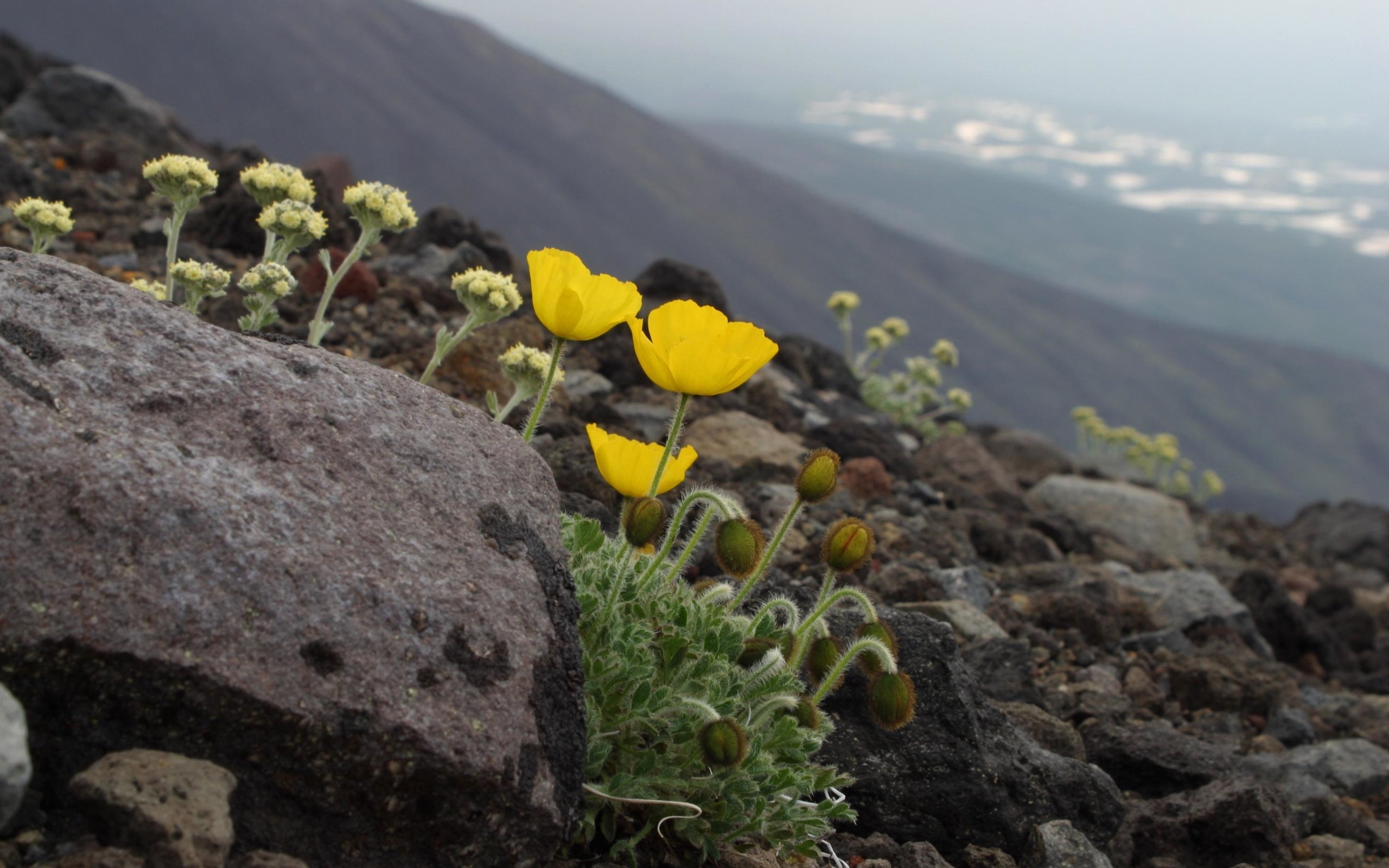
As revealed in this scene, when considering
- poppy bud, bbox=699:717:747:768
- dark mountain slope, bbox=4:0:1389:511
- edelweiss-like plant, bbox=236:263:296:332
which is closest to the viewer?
poppy bud, bbox=699:717:747:768

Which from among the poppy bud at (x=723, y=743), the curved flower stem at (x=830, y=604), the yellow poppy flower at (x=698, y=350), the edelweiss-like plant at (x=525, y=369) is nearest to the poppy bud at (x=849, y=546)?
the curved flower stem at (x=830, y=604)

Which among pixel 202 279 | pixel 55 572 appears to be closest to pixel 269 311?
pixel 202 279

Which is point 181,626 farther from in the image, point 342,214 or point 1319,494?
point 1319,494

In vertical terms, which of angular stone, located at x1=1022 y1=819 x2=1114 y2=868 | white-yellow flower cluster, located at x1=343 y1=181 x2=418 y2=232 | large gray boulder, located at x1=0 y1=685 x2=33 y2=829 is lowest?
angular stone, located at x1=1022 y1=819 x2=1114 y2=868

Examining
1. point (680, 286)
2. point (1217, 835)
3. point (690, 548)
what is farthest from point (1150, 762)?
point (680, 286)

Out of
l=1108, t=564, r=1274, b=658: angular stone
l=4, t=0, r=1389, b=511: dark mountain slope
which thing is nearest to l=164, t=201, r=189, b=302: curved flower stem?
l=1108, t=564, r=1274, b=658: angular stone

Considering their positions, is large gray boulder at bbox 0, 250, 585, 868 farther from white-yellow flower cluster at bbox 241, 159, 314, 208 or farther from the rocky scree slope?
white-yellow flower cluster at bbox 241, 159, 314, 208

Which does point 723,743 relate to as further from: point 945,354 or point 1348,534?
point 1348,534

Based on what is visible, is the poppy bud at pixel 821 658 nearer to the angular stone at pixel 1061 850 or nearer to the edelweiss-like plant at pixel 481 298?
the angular stone at pixel 1061 850
